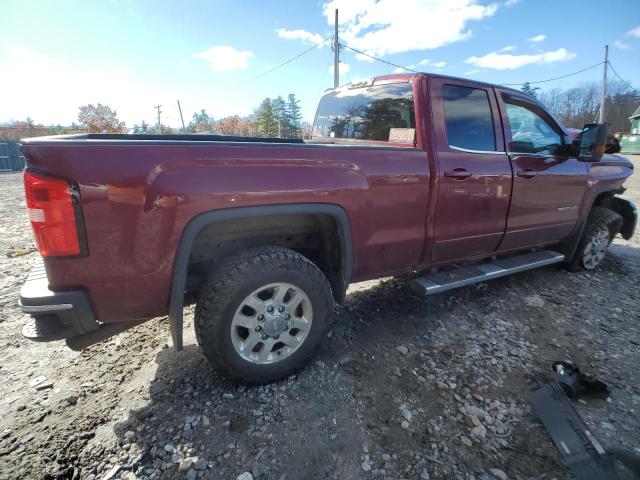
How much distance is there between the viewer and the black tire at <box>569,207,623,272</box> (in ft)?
13.9

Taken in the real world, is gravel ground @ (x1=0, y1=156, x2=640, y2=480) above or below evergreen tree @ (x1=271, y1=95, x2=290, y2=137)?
below

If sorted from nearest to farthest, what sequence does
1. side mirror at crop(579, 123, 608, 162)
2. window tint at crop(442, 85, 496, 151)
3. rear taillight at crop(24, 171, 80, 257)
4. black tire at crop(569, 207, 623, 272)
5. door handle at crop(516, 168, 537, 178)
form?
rear taillight at crop(24, 171, 80, 257) → window tint at crop(442, 85, 496, 151) → door handle at crop(516, 168, 537, 178) → side mirror at crop(579, 123, 608, 162) → black tire at crop(569, 207, 623, 272)

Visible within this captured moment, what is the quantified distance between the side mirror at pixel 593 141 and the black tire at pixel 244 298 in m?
3.26

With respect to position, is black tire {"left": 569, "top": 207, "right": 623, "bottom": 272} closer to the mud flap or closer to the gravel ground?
the gravel ground

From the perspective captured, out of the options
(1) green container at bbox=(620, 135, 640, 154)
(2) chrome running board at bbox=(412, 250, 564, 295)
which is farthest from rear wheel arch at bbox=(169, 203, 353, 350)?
(1) green container at bbox=(620, 135, 640, 154)

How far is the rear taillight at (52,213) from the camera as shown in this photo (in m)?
1.59

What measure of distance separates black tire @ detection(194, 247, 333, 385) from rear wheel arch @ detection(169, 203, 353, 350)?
15 centimetres

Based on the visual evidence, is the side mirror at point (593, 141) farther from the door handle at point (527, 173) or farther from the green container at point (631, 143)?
the green container at point (631, 143)

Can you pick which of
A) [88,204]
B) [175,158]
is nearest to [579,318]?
[175,158]

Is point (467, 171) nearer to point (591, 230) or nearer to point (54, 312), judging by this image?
point (591, 230)

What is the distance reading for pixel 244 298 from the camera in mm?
2070

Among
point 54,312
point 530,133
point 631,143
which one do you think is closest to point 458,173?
point 530,133

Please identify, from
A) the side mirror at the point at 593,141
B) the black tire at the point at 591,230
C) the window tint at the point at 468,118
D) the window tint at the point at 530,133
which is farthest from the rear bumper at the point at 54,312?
the black tire at the point at 591,230

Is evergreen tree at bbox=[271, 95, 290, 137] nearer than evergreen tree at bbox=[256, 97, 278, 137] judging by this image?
No
